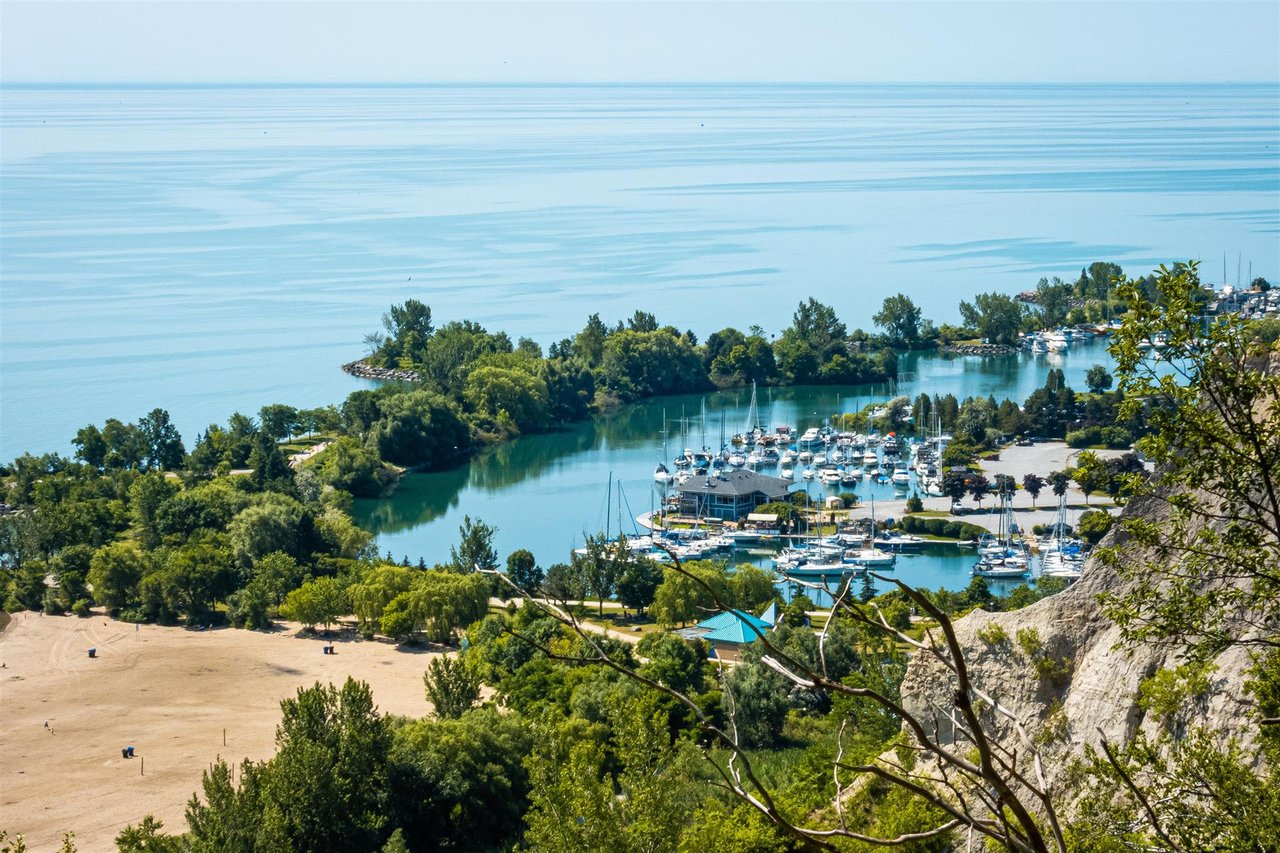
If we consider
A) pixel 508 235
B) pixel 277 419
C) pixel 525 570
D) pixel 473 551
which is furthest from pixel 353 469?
pixel 508 235

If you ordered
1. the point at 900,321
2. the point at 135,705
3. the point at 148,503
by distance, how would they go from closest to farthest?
the point at 135,705
the point at 148,503
the point at 900,321

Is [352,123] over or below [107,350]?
over

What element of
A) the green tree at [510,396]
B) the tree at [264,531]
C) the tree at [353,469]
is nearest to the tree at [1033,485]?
the green tree at [510,396]

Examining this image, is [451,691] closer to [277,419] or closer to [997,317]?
[277,419]

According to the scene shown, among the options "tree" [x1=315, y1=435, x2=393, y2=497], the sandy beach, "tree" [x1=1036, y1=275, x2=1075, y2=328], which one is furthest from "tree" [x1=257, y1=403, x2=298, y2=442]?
"tree" [x1=1036, y1=275, x2=1075, y2=328]

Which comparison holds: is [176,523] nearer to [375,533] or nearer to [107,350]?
[375,533]

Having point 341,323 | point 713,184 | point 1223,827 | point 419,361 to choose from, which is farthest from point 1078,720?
point 713,184

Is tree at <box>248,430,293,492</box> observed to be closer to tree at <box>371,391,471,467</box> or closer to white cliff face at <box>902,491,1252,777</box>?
tree at <box>371,391,471,467</box>

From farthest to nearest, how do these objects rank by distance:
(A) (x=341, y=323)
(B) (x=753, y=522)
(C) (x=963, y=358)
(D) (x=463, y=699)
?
(A) (x=341, y=323) → (C) (x=963, y=358) → (B) (x=753, y=522) → (D) (x=463, y=699)
